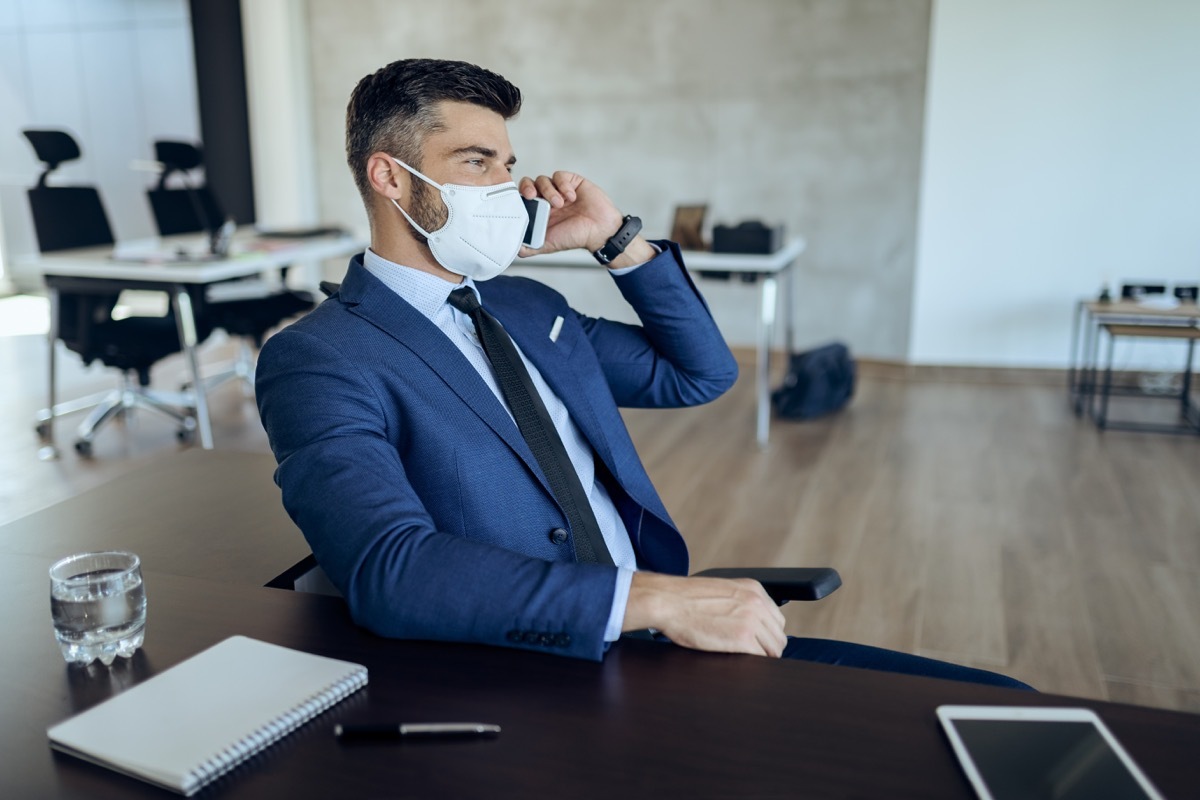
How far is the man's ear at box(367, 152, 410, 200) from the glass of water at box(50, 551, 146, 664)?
2.29 feet

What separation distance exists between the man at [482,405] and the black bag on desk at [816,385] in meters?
3.08

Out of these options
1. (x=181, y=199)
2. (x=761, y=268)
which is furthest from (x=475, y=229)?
(x=181, y=199)

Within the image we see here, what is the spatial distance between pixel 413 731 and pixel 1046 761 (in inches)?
21.3

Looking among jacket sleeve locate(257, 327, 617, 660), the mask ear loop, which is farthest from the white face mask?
jacket sleeve locate(257, 327, 617, 660)

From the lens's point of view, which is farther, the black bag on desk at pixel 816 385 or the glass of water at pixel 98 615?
the black bag on desk at pixel 816 385

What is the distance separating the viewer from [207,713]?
2.98ft

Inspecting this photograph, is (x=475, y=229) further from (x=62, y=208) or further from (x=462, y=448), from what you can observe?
(x=62, y=208)

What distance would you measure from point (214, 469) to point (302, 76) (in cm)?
566

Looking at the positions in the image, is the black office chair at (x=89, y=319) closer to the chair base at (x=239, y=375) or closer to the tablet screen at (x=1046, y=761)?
the chair base at (x=239, y=375)

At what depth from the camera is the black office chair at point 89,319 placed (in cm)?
418

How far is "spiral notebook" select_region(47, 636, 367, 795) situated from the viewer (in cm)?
84

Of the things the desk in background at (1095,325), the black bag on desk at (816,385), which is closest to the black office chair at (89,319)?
the black bag on desk at (816,385)

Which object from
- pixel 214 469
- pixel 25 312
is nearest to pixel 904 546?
pixel 214 469

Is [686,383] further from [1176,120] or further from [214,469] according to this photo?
[1176,120]
